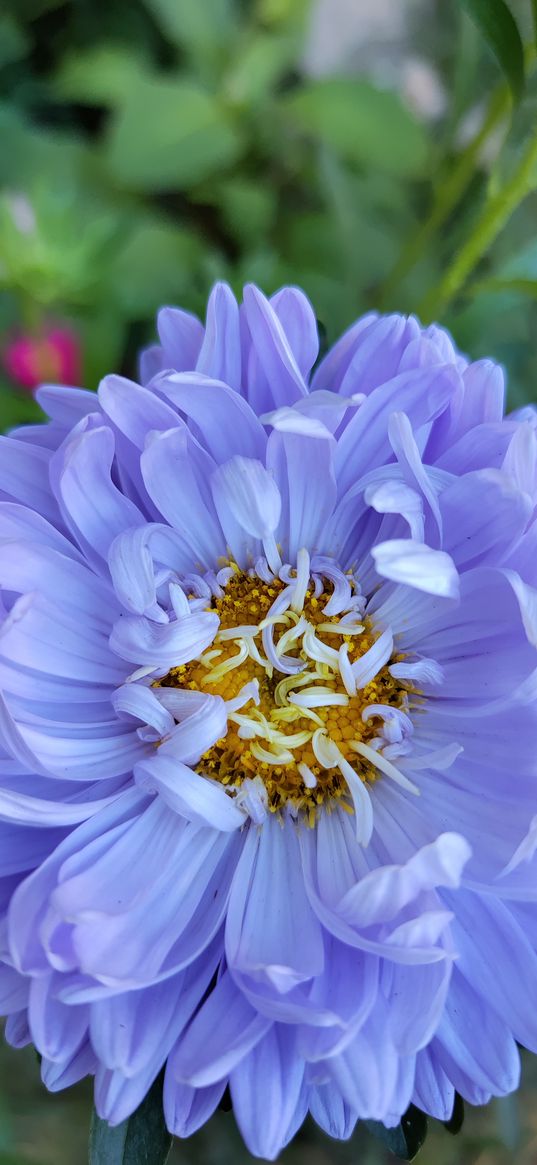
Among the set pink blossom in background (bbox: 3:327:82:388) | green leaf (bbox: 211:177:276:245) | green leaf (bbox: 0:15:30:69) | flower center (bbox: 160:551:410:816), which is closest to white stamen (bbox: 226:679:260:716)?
flower center (bbox: 160:551:410:816)

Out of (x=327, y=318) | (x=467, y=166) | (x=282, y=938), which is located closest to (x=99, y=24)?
(x=327, y=318)

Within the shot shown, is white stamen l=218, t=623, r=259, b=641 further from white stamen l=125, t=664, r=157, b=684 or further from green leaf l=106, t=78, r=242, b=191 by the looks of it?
green leaf l=106, t=78, r=242, b=191

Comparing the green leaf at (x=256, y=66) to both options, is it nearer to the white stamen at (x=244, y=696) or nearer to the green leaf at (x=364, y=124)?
the green leaf at (x=364, y=124)

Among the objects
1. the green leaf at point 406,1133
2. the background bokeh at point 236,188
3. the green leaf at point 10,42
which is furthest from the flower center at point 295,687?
the green leaf at point 10,42

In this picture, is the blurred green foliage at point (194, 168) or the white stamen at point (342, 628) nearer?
the white stamen at point (342, 628)

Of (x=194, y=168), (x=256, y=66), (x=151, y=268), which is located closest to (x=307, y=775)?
(x=151, y=268)

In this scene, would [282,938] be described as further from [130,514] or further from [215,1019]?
[130,514]
